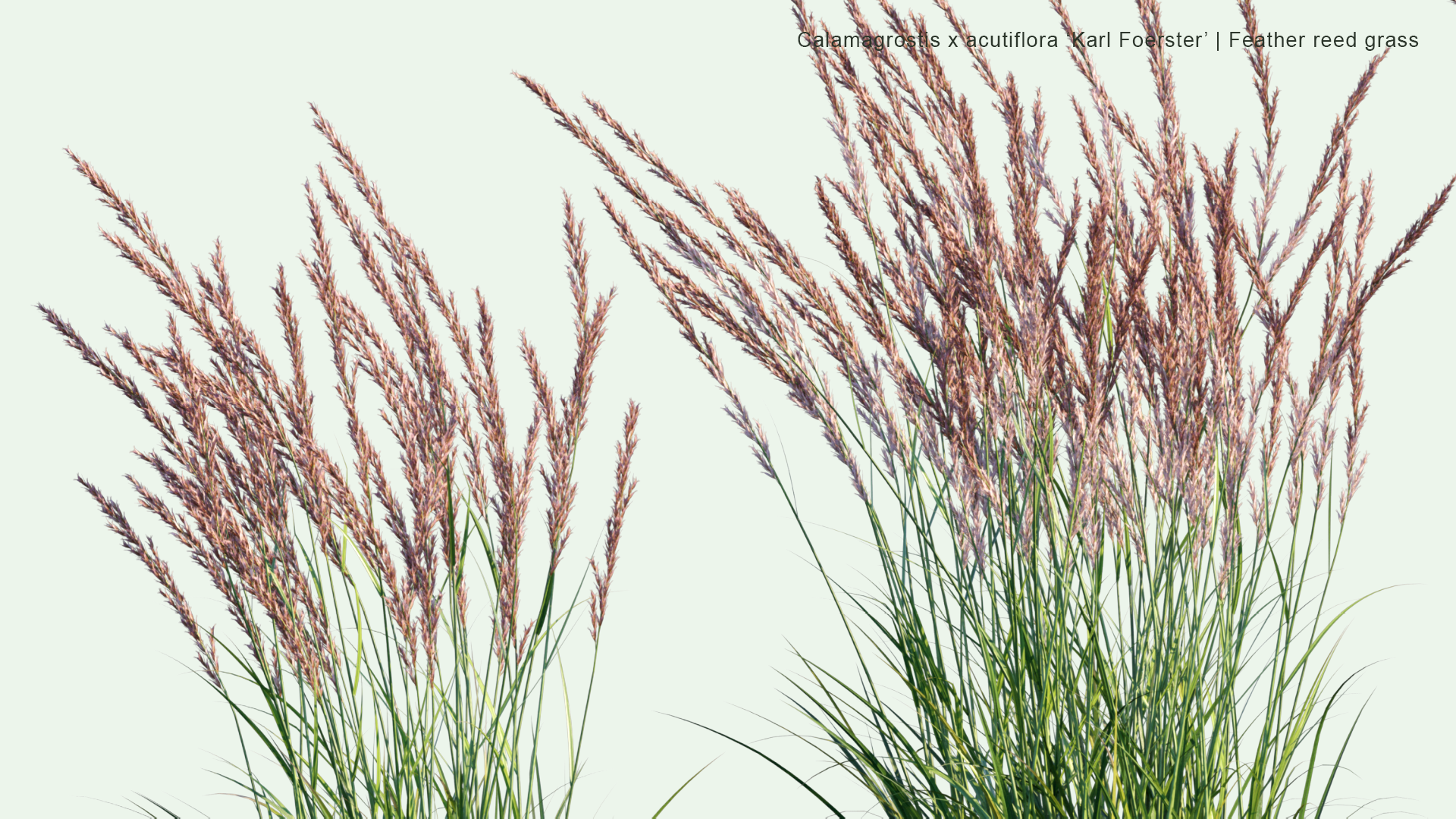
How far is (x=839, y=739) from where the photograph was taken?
1.95 metres

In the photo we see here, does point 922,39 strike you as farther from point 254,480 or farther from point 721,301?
point 254,480

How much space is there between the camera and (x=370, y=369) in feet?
6.48

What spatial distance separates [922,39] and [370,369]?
115cm

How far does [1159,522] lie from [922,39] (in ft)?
3.04

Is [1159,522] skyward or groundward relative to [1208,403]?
groundward

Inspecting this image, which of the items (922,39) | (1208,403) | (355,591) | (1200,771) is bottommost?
(1200,771)

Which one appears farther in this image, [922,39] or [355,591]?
[355,591]

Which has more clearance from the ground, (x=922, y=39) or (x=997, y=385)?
(x=922, y=39)

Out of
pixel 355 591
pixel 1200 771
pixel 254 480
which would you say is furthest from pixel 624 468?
pixel 1200 771

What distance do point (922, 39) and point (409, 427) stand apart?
1.13m

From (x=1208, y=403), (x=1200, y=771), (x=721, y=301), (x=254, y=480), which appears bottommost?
(x=1200, y=771)

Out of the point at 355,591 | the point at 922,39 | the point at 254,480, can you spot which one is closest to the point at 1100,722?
the point at 922,39

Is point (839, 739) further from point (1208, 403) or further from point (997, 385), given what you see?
point (1208, 403)

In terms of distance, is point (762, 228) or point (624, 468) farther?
point (624, 468)
